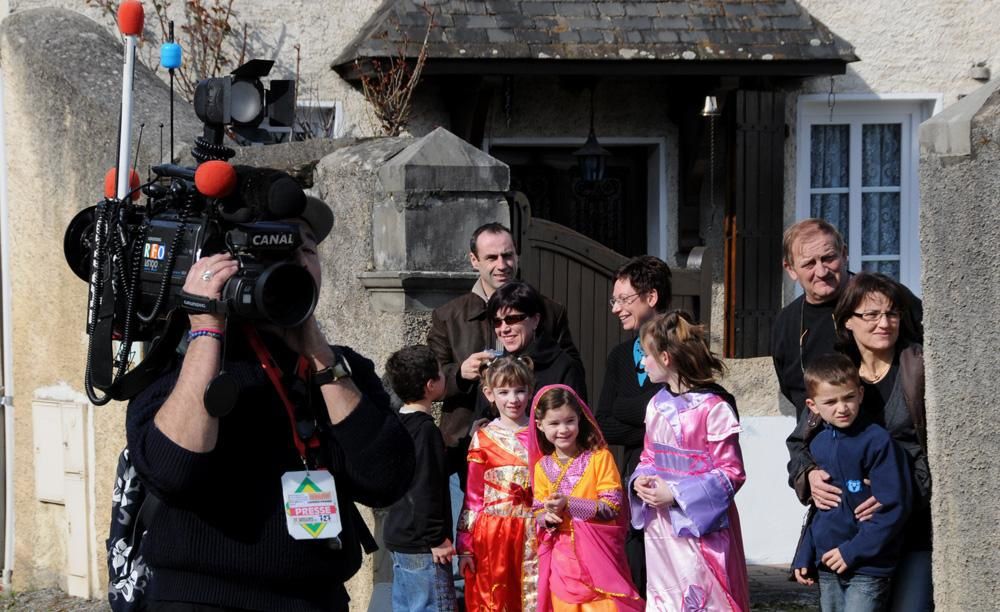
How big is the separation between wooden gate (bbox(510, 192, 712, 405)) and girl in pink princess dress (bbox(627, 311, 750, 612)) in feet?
4.08

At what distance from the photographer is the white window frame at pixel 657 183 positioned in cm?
1093

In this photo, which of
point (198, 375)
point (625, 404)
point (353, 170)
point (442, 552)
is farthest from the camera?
point (353, 170)

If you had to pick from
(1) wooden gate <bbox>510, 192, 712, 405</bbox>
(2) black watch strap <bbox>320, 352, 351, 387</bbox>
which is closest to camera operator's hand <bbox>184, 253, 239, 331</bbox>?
(2) black watch strap <bbox>320, 352, 351, 387</bbox>

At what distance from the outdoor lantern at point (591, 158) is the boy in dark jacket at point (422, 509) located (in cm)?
527

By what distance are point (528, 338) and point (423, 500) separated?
729 millimetres

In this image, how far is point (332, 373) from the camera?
3.32 metres

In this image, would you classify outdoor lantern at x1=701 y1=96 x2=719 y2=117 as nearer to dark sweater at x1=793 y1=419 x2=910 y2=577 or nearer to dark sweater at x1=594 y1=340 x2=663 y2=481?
dark sweater at x1=594 y1=340 x2=663 y2=481

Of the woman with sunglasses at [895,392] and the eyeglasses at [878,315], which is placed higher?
the eyeglasses at [878,315]

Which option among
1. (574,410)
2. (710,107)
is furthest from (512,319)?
(710,107)

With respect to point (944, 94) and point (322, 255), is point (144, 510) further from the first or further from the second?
point (944, 94)

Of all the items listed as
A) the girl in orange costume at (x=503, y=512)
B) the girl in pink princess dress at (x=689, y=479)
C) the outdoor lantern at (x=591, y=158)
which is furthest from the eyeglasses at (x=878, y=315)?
the outdoor lantern at (x=591, y=158)

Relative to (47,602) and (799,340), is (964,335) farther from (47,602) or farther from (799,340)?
(47,602)

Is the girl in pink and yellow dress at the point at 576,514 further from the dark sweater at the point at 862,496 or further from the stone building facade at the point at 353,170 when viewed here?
the stone building facade at the point at 353,170

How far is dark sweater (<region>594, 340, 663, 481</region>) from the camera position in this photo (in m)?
5.72
